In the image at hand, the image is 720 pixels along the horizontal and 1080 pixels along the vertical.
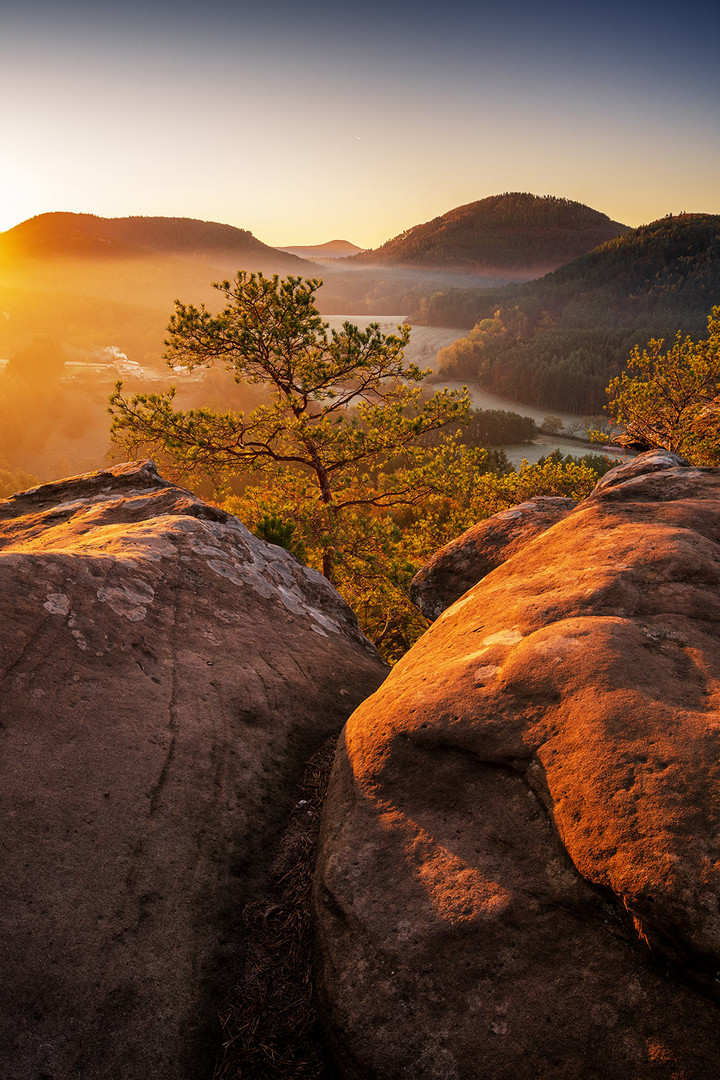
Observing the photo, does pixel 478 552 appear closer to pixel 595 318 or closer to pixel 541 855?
pixel 541 855

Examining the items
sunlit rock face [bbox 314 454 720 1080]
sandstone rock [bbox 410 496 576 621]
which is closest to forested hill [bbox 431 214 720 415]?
sandstone rock [bbox 410 496 576 621]

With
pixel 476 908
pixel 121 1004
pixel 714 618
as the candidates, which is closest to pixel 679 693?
pixel 714 618

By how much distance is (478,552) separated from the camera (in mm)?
9656

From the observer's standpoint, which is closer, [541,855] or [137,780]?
[541,855]

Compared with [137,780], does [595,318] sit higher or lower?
higher

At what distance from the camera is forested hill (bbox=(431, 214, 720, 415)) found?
423ft

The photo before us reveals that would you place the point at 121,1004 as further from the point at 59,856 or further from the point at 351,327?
the point at 351,327

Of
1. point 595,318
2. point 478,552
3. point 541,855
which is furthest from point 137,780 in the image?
point 595,318

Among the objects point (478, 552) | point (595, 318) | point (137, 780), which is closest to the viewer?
point (137, 780)

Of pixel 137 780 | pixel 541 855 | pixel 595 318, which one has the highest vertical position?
pixel 595 318

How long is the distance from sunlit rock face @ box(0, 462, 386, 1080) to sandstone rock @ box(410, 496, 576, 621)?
2.82 metres

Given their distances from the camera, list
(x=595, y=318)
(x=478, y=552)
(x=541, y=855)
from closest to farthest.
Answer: (x=541, y=855) < (x=478, y=552) < (x=595, y=318)

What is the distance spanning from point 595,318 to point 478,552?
190447mm

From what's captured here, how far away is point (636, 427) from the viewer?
2058cm
